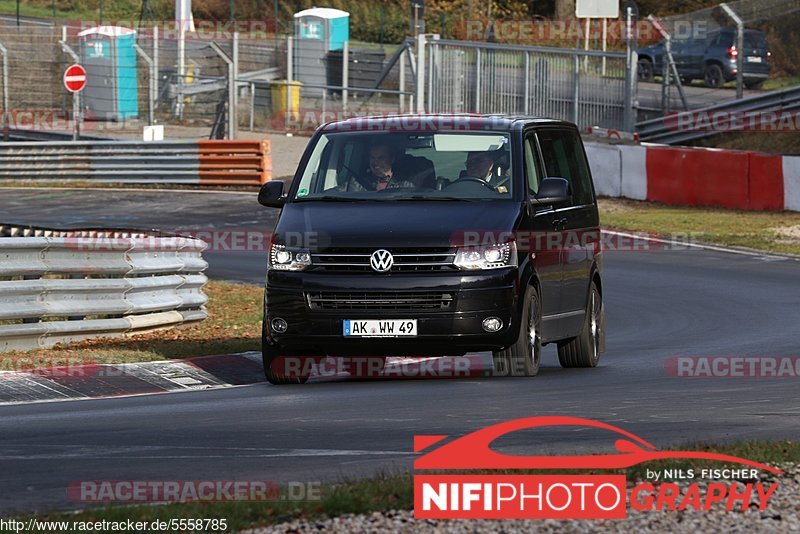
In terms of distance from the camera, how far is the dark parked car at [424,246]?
439 inches

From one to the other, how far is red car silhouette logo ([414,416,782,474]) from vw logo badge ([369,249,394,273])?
2460 millimetres

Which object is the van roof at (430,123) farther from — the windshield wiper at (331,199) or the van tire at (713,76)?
the van tire at (713,76)

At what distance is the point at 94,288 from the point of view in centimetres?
1396

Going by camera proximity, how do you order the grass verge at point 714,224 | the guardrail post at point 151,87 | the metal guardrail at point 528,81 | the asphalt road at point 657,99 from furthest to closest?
the guardrail post at point 151,87 → the asphalt road at point 657,99 → the metal guardrail at point 528,81 → the grass verge at point 714,224

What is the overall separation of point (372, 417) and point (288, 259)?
1955mm

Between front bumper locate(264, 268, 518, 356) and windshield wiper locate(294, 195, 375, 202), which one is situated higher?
windshield wiper locate(294, 195, 375, 202)

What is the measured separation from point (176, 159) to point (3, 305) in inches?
866

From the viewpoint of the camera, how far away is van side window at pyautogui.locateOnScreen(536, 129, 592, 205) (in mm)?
12914

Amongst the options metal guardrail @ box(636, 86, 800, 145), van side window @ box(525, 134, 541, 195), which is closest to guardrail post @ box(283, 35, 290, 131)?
metal guardrail @ box(636, 86, 800, 145)

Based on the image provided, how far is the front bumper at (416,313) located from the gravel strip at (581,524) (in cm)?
451

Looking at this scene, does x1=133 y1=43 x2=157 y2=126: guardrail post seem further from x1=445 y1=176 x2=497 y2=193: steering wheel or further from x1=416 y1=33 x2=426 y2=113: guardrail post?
x1=445 y1=176 x2=497 y2=193: steering wheel
